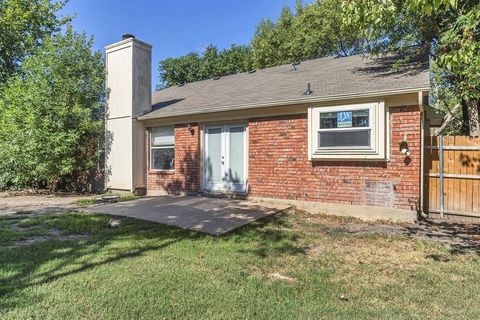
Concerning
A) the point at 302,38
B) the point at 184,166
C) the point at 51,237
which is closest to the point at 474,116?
the point at 184,166

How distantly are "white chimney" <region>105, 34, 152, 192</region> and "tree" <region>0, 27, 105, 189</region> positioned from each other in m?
0.79

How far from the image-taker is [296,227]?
6.74 m

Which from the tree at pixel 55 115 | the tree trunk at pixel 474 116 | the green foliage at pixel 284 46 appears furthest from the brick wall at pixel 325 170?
the green foliage at pixel 284 46

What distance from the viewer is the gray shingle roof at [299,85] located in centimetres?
763

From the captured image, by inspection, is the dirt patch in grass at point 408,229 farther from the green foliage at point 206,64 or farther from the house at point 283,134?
the green foliage at point 206,64

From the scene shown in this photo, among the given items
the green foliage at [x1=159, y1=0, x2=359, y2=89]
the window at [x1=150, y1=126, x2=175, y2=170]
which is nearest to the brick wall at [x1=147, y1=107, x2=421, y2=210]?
the window at [x1=150, y1=126, x2=175, y2=170]

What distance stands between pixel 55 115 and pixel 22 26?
12008mm

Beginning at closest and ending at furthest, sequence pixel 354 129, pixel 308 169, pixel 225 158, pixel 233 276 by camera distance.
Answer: pixel 233 276 → pixel 354 129 → pixel 308 169 → pixel 225 158

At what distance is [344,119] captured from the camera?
7.67 metres

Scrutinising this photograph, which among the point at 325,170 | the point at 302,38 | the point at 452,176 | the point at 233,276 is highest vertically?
the point at 302,38

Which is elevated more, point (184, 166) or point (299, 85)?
point (299, 85)

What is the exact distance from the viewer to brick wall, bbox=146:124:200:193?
10.5 m

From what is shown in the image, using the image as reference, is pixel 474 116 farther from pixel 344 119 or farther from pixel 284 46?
pixel 284 46

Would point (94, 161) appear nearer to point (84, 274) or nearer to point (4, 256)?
point (4, 256)
